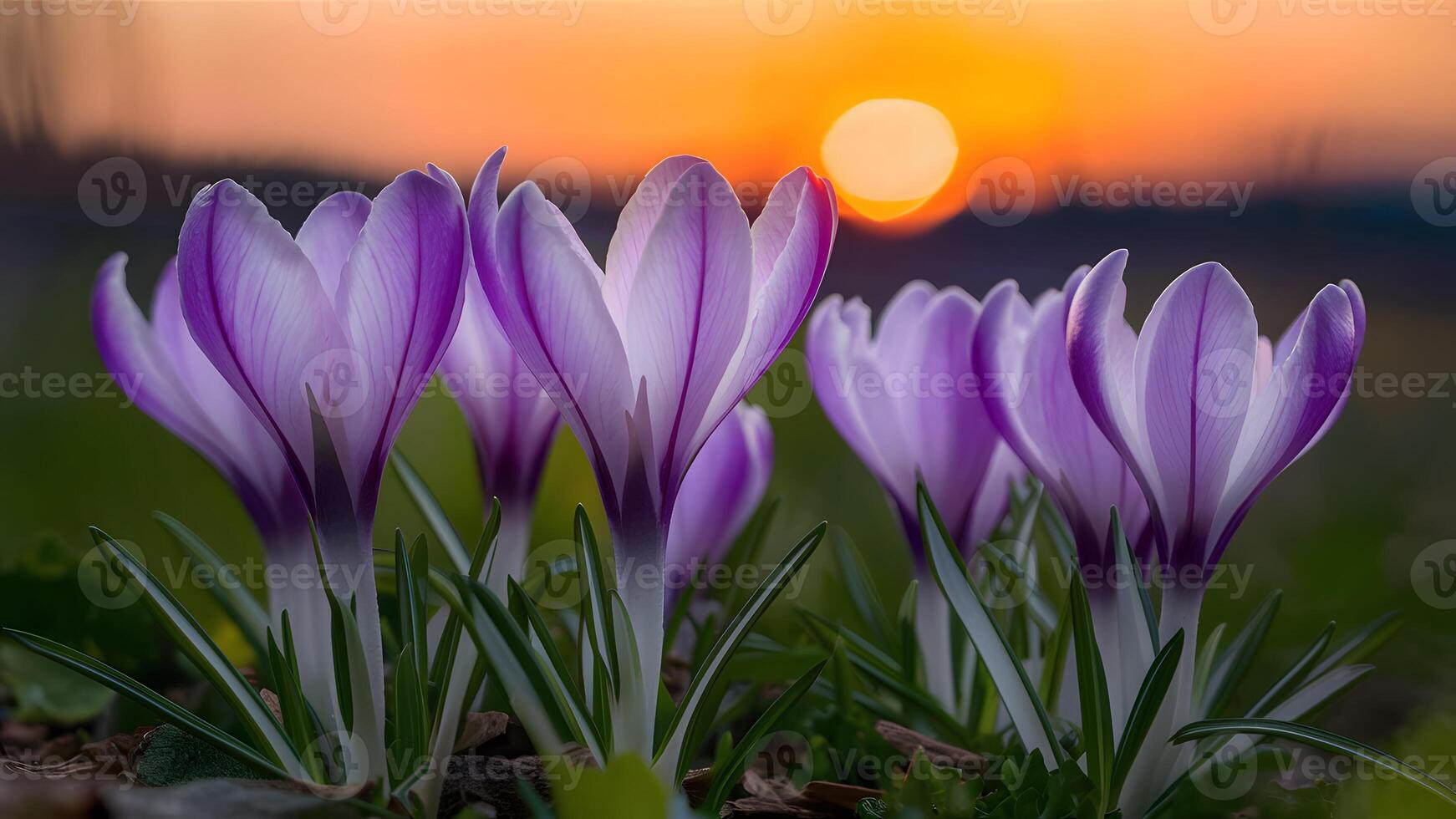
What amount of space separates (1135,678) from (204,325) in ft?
2.08

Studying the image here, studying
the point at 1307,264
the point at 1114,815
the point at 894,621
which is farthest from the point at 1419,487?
the point at 1114,815

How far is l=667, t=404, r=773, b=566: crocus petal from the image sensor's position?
0.91 meters

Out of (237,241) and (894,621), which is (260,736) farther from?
(894,621)

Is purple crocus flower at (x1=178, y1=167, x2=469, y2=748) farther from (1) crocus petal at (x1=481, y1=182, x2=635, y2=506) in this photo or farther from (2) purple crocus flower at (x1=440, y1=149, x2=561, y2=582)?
(2) purple crocus flower at (x1=440, y1=149, x2=561, y2=582)

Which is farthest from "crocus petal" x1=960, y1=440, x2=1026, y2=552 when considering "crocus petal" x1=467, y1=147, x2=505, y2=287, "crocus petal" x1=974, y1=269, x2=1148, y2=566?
"crocus petal" x1=467, y1=147, x2=505, y2=287

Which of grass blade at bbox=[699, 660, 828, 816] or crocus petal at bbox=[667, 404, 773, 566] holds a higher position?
crocus petal at bbox=[667, 404, 773, 566]

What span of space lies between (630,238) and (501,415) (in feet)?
0.79

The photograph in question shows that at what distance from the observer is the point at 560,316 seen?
559mm

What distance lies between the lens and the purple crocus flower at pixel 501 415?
2.46ft

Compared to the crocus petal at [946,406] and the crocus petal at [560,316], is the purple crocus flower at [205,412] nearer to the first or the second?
the crocus petal at [560,316]

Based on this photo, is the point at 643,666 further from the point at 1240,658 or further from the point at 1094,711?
the point at 1240,658

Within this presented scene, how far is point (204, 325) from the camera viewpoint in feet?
1.83

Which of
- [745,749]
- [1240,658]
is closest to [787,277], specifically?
[745,749]

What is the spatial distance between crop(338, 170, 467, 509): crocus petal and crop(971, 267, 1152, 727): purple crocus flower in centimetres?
38
